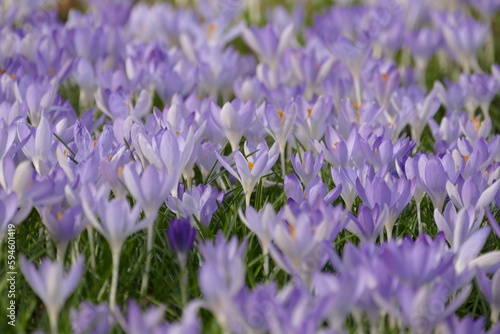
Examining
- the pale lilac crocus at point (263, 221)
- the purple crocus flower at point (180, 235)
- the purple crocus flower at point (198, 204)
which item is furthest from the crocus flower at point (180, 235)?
the purple crocus flower at point (198, 204)

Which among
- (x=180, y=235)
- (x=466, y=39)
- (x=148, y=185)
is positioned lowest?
(x=466, y=39)

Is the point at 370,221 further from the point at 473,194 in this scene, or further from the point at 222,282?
the point at 222,282

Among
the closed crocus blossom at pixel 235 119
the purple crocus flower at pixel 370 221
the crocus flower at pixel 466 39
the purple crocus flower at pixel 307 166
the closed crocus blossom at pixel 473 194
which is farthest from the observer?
the crocus flower at pixel 466 39

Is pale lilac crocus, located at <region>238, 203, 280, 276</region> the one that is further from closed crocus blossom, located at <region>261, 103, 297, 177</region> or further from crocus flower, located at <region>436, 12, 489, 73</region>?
crocus flower, located at <region>436, 12, 489, 73</region>

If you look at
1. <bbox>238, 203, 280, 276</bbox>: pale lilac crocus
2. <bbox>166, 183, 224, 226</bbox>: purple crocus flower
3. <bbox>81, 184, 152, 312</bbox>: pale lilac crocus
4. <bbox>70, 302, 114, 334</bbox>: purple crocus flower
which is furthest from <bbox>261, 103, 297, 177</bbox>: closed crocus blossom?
<bbox>70, 302, 114, 334</bbox>: purple crocus flower

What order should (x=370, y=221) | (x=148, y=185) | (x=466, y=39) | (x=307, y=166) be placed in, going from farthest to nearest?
(x=466, y=39) → (x=307, y=166) → (x=370, y=221) → (x=148, y=185)

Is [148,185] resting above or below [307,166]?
above

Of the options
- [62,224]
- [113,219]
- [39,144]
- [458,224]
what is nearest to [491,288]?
[458,224]

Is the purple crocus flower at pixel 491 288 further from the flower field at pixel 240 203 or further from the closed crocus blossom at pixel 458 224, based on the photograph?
the closed crocus blossom at pixel 458 224
